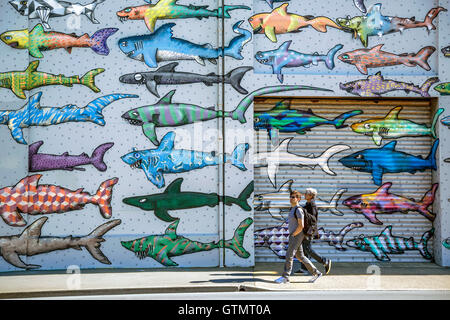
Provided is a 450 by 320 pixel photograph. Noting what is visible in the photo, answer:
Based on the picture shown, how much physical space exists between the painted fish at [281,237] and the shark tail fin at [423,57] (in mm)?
3631

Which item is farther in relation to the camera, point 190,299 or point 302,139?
point 302,139

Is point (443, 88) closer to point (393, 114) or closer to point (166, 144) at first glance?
point (393, 114)

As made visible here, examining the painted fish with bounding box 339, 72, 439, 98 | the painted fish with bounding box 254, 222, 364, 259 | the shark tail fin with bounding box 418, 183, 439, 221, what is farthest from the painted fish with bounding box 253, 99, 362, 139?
the shark tail fin with bounding box 418, 183, 439, 221

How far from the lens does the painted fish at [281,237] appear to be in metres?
11.1

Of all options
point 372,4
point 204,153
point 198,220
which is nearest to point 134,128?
point 204,153

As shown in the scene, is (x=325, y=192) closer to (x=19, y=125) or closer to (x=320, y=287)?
(x=320, y=287)

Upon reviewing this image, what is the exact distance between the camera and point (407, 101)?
11281mm

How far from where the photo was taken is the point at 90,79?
35.7 feet

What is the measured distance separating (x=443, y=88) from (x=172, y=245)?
656 cm

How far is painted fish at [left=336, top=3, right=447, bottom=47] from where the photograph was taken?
36.6 ft

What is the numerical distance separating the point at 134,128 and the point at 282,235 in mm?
3870

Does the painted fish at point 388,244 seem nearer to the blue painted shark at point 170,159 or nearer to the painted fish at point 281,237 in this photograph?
the painted fish at point 281,237

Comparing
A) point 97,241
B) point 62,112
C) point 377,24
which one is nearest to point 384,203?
point 377,24

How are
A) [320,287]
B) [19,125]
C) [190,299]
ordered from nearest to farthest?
[190,299] < [320,287] < [19,125]
